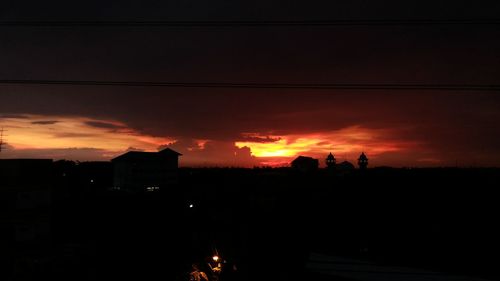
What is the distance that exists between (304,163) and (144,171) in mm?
29653

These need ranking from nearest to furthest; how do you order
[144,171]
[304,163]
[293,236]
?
[293,236], [144,171], [304,163]

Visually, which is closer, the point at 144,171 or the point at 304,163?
the point at 144,171

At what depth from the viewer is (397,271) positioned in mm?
11266

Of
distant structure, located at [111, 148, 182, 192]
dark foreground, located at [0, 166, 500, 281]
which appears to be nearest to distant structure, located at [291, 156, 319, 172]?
distant structure, located at [111, 148, 182, 192]

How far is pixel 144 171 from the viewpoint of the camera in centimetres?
5144

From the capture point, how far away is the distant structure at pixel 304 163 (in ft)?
207

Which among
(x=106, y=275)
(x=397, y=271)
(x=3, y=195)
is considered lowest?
(x=106, y=275)

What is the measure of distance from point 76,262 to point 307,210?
14.2m

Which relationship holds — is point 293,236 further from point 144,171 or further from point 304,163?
point 304,163

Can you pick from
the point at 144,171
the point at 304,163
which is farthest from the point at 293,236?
the point at 304,163

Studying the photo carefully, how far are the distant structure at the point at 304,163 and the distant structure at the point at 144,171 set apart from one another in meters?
23.2

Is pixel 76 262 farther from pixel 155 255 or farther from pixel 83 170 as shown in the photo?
pixel 83 170

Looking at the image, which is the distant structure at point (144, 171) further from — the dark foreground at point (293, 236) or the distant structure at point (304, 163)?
the distant structure at point (304, 163)

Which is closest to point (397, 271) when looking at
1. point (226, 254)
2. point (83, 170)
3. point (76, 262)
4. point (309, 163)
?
point (226, 254)
